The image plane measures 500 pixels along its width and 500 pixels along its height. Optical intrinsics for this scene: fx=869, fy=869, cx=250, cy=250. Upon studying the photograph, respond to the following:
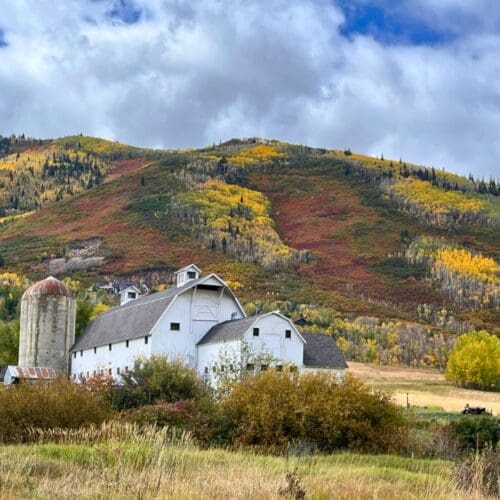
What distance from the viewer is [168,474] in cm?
1454

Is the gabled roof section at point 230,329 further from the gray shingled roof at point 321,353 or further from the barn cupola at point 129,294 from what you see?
the barn cupola at point 129,294

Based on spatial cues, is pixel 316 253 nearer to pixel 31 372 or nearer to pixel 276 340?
pixel 31 372

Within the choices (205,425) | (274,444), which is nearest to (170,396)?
(205,425)

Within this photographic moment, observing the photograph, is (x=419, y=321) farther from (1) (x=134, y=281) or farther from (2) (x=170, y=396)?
(2) (x=170, y=396)

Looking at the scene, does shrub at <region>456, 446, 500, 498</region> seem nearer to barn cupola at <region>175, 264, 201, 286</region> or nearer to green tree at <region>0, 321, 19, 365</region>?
barn cupola at <region>175, 264, 201, 286</region>

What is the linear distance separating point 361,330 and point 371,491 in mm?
98002

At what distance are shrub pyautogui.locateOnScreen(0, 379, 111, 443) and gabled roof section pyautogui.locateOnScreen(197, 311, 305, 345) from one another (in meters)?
23.1

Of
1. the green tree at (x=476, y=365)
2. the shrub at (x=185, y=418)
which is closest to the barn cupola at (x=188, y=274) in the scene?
the shrub at (x=185, y=418)

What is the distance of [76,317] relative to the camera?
68.7 m

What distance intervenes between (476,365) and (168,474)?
233ft

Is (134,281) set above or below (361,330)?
above

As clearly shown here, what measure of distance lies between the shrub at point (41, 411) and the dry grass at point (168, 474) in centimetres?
139

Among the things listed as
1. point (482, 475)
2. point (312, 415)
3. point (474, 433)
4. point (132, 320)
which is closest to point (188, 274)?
point (132, 320)

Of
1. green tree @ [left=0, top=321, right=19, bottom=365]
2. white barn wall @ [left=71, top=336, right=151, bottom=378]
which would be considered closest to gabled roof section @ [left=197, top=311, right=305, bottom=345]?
white barn wall @ [left=71, top=336, right=151, bottom=378]
